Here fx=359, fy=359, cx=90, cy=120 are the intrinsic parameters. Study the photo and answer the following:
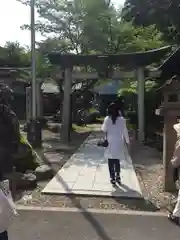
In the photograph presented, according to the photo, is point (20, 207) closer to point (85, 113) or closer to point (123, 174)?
point (123, 174)

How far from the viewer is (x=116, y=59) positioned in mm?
13938

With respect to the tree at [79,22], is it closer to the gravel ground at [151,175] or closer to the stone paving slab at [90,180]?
the gravel ground at [151,175]

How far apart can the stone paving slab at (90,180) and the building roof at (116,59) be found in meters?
4.84

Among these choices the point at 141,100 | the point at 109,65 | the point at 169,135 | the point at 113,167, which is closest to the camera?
the point at 169,135

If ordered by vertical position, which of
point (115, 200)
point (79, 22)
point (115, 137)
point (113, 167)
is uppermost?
point (79, 22)

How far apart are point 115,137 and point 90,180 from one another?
3.94 ft

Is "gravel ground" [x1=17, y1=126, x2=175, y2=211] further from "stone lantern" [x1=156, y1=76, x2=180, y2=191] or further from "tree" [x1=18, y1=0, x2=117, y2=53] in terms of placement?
"tree" [x1=18, y1=0, x2=117, y2=53]

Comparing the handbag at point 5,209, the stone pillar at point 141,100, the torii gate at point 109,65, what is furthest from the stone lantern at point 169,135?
the stone pillar at point 141,100

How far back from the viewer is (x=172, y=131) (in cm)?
639

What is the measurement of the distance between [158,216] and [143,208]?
0.47 m

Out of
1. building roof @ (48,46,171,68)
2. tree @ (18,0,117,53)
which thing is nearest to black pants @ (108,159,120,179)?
building roof @ (48,46,171,68)

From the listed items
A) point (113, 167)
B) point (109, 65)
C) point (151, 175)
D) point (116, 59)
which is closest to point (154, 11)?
point (113, 167)

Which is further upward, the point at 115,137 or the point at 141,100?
the point at 141,100

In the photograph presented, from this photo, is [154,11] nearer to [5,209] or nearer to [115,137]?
[115,137]
